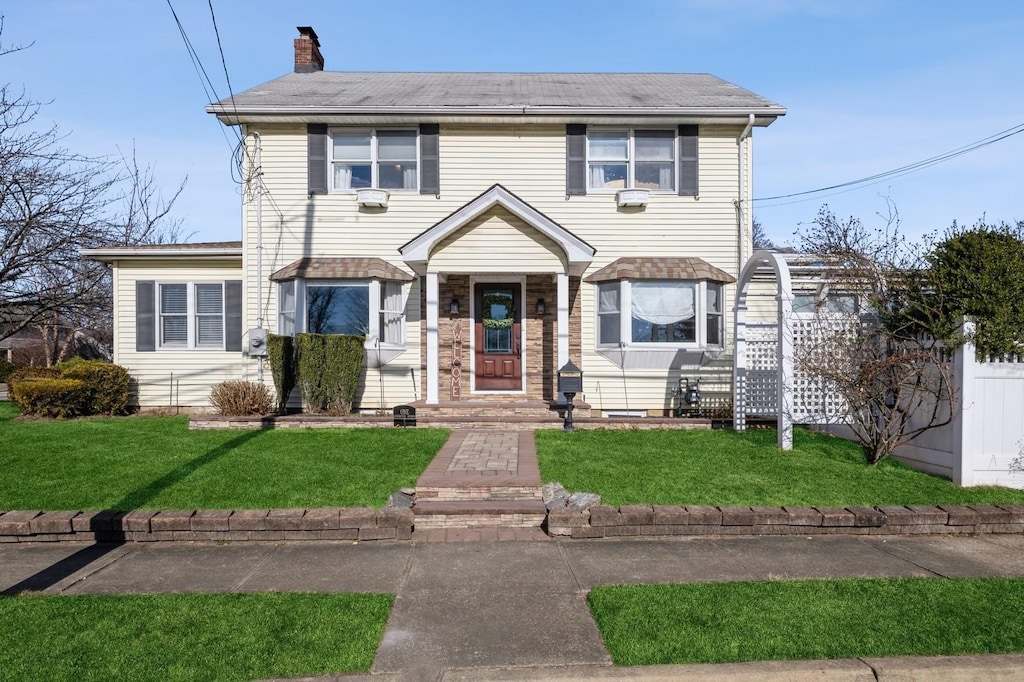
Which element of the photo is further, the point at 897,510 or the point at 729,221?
the point at 729,221

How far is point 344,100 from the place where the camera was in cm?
1388

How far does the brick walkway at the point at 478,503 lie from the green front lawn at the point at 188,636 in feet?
6.30

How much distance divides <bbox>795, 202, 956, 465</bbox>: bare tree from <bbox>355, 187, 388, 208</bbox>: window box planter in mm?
8504

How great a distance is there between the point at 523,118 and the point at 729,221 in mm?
4854

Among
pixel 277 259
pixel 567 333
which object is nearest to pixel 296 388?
pixel 277 259

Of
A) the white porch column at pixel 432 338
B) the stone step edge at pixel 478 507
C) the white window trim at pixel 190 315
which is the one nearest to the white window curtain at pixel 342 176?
the white porch column at pixel 432 338

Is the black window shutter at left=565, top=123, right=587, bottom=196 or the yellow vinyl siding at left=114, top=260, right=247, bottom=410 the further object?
the yellow vinyl siding at left=114, top=260, right=247, bottom=410

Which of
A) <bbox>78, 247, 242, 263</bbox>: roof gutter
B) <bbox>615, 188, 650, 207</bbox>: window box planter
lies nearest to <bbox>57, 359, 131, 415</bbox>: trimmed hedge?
<bbox>78, 247, 242, 263</bbox>: roof gutter

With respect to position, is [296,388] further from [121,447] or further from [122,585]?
[122,585]

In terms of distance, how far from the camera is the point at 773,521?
640cm

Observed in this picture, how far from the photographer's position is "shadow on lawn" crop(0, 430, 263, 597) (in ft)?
16.9

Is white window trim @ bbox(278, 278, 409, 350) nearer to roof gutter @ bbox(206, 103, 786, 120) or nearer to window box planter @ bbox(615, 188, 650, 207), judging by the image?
roof gutter @ bbox(206, 103, 786, 120)

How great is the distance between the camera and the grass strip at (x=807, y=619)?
12.9ft

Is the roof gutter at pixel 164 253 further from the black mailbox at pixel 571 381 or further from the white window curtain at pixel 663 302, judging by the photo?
the white window curtain at pixel 663 302
